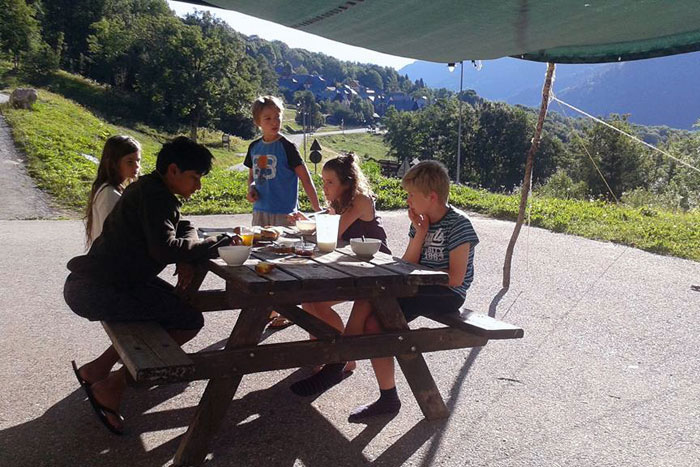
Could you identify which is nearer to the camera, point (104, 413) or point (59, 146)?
point (104, 413)

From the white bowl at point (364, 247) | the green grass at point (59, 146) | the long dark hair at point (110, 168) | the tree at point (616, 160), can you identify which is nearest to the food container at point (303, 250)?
the white bowl at point (364, 247)

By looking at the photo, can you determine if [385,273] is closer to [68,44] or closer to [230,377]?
[230,377]

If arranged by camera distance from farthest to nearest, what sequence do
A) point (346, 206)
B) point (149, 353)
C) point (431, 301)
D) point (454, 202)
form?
point (454, 202)
point (346, 206)
point (431, 301)
point (149, 353)

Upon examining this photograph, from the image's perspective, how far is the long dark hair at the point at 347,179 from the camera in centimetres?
383

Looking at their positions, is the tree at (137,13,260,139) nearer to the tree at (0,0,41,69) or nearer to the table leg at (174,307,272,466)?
the tree at (0,0,41,69)

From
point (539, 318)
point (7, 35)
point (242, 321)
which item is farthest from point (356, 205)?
point (7, 35)

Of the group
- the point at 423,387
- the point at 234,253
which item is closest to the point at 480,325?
the point at 423,387

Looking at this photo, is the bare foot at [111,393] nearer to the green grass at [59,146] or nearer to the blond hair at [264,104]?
the blond hair at [264,104]

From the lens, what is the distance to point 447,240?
10.9ft

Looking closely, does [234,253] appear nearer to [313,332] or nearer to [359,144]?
[313,332]

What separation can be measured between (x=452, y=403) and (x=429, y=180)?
1.28 metres

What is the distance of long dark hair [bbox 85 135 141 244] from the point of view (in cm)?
364

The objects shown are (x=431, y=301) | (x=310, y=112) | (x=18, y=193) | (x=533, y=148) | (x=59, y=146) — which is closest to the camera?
Result: (x=431, y=301)

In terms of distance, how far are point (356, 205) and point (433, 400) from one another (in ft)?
4.36
